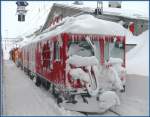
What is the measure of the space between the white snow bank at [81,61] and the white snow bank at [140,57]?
6.03 meters

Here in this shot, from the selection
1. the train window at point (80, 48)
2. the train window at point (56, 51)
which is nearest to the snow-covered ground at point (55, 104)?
the train window at point (56, 51)

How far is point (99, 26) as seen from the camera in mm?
12492

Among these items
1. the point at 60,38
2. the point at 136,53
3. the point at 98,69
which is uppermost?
the point at 60,38

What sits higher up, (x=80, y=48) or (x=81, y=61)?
(x=80, y=48)

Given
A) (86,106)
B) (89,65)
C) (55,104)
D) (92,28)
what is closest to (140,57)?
(55,104)

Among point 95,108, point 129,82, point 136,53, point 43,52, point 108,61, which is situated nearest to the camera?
point 95,108

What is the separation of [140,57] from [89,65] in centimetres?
1131

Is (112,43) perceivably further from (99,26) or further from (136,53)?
(136,53)

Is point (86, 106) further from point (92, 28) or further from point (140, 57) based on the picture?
point (140, 57)

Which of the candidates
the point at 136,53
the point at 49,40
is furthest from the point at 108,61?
the point at 136,53

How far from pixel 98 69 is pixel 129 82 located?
358 cm

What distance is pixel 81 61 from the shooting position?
11.7 metres

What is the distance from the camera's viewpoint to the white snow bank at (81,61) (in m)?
11.7

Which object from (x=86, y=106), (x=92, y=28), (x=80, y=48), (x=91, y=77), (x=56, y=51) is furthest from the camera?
(x=56, y=51)
